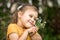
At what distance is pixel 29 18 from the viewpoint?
2529 millimetres

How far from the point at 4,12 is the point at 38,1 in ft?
1.51

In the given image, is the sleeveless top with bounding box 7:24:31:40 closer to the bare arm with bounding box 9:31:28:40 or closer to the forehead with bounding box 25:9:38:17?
the bare arm with bounding box 9:31:28:40

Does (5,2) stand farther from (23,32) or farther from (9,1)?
(23,32)

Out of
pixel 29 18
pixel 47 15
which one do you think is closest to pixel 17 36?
pixel 29 18

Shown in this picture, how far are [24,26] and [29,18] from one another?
8 centimetres

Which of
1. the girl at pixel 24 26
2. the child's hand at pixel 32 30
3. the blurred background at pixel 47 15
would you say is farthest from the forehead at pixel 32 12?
the blurred background at pixel 47 15

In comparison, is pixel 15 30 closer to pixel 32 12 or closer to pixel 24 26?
pixel 24 26

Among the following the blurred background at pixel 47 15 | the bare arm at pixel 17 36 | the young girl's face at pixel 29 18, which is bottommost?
the blurred background at pixel 47 15

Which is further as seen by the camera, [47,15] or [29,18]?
[47,15]

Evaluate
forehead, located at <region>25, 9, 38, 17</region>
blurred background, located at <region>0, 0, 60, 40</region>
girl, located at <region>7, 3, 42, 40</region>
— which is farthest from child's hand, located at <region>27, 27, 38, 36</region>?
blurred background, located at <region>0, 0, 60, 40</region>

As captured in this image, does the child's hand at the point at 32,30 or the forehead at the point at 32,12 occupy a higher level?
the forehead at the point at 32,12

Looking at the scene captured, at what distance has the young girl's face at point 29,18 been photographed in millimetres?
2523

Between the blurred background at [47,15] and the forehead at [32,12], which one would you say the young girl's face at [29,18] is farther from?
the blurred background at [47,15]

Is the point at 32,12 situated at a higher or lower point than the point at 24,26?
higher
